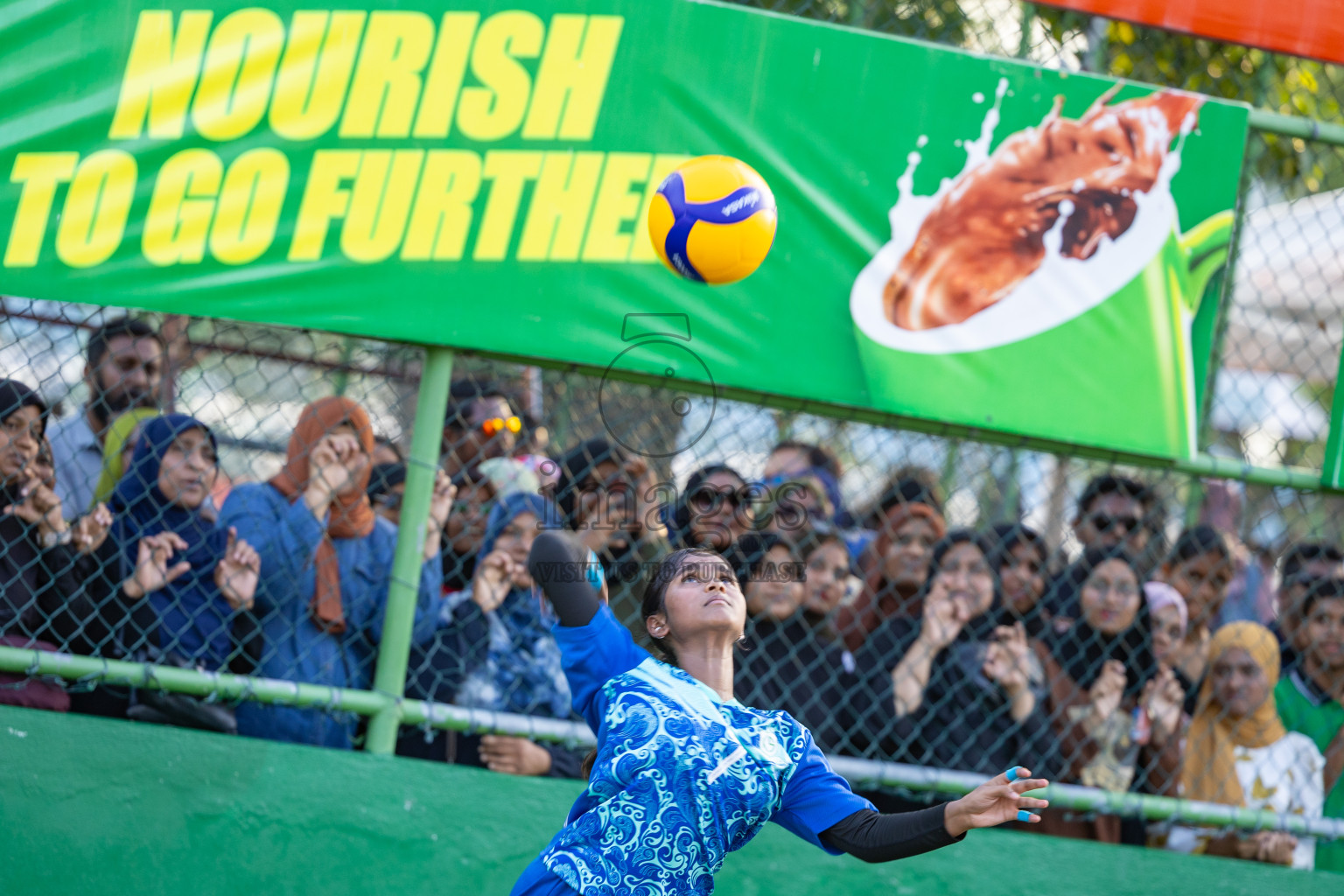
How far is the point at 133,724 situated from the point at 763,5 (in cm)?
322

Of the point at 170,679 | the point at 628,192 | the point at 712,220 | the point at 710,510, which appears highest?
the point at 628,192

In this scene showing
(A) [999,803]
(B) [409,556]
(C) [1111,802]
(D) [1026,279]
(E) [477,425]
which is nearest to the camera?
(A) [999,803]

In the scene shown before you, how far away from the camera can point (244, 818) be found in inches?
139

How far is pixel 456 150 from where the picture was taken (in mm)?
3807

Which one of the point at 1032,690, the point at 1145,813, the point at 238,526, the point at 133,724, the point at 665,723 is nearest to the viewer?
the point at 665,723

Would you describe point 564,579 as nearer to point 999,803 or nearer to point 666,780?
point 666,780

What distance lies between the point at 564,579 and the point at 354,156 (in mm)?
1679

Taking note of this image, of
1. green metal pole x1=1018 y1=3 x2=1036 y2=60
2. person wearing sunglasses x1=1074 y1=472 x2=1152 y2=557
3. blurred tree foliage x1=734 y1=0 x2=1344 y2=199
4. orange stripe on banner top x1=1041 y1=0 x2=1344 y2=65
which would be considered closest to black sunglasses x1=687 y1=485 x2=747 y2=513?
person wearing sunglasses x1=1074 y1=472 x2=1152 y2=557

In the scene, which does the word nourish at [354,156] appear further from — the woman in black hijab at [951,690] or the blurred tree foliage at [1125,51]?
the woman in black hijab at [951,690]

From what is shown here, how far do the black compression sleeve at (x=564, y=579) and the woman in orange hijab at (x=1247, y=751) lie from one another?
104 inches

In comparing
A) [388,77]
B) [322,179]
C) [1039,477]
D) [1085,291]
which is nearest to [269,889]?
[322,179]

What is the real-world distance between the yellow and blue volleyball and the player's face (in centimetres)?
100

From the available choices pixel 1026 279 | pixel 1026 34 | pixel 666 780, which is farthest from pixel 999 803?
pixel 1026 34

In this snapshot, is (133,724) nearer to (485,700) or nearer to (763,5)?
(485,700)
